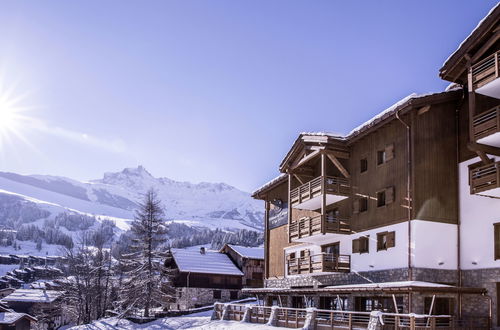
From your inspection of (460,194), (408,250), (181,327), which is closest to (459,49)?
(460,194)

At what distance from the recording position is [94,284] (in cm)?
5919

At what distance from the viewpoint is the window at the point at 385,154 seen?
→ 28.3m

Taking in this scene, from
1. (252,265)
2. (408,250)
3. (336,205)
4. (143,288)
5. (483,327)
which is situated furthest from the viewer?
(252,265)

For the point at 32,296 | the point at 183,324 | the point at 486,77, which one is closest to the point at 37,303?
the point at 32,296

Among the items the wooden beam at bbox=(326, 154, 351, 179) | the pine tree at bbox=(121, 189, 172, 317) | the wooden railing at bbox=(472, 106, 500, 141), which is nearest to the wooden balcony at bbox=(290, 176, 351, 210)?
the wooden beam at bbox=(326, 154, 351, 179)

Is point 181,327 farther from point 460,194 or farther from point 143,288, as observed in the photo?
point 460,194

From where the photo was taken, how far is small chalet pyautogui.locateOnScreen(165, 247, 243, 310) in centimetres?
5628

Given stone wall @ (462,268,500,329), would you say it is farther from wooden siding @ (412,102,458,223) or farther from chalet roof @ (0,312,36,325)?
chalet roof @ (0,312,36,325)

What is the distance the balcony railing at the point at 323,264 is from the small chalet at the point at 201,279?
23.3 meters

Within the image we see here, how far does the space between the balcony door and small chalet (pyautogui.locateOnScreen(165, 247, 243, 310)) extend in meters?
24.1

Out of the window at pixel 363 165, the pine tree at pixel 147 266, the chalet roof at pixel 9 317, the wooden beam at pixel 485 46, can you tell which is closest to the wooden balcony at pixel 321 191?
the window at pixel 363 165

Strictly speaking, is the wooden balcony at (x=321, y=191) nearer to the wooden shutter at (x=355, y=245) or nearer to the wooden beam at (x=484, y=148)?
the wooden shutter at (x=355, y=245)

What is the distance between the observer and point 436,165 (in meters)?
26.6

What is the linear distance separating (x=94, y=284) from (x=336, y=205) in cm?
3518
